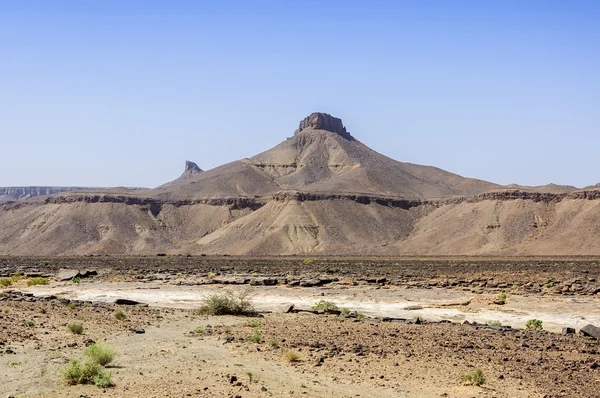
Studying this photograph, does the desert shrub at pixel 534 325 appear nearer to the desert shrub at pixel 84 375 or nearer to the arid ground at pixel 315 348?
the arid ground at pixel 315 348

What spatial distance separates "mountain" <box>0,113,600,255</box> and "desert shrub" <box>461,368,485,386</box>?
280ft

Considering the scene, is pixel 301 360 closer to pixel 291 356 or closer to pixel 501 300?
pixel 291 356

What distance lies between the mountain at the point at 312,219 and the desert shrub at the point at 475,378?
280ft

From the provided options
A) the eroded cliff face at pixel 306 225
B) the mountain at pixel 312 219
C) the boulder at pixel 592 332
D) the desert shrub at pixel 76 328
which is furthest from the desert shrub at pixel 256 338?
the mountain at pixel 312 219

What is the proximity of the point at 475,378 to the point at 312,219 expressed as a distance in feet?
350

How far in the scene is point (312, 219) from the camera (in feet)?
397

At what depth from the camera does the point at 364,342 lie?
18.9 m

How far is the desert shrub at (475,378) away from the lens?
47.0ft


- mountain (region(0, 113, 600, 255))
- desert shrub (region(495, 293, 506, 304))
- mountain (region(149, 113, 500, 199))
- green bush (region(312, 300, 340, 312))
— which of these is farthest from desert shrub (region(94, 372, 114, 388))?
mountain (region(149, 113, 500, 199))

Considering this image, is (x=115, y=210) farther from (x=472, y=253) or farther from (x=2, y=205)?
(x=472, y=253)

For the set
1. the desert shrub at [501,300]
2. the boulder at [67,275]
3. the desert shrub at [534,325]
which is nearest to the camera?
the desert shrub at [534,325]

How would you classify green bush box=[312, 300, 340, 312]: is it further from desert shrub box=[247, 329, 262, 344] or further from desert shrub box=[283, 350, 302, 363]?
desert shrub box=[283, 350, 302, 363]

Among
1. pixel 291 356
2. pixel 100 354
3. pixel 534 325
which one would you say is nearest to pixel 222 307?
pixel 291 356

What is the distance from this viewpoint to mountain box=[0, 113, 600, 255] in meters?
107
